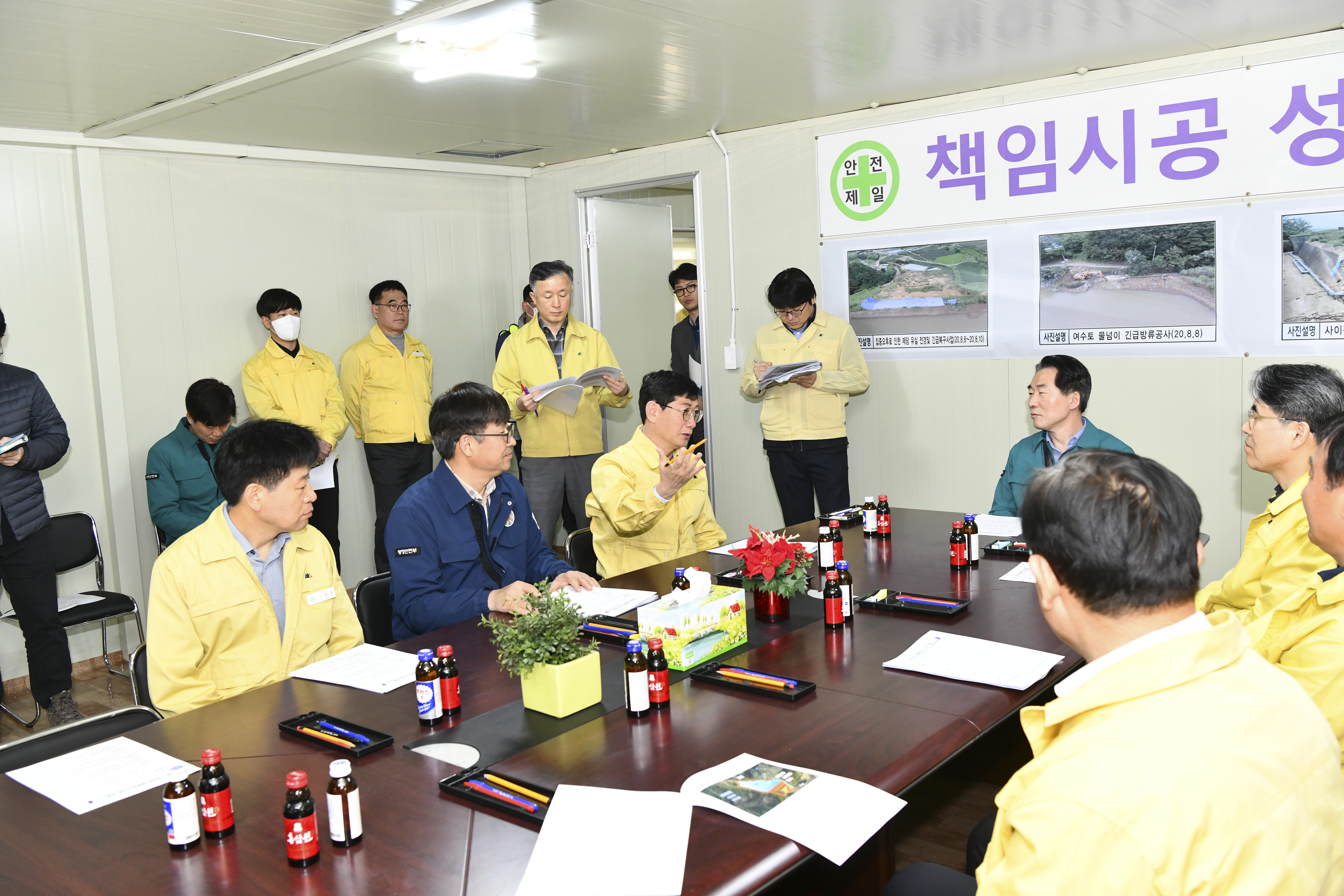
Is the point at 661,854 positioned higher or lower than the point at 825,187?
lower

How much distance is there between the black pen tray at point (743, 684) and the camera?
81.4 inches

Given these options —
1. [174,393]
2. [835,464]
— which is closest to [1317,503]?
[835,464]

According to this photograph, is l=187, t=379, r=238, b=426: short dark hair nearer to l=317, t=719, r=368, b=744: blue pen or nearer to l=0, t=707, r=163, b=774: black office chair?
l=0, t=707, r=163, b=774: black office chair

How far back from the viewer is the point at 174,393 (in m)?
5.42

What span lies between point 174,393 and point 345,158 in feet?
5.62

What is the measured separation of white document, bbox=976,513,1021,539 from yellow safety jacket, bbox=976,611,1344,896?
2.19 m

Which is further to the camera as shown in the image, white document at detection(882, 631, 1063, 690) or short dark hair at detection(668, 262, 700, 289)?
short dark hair at detection(668, 262, 700, 289)

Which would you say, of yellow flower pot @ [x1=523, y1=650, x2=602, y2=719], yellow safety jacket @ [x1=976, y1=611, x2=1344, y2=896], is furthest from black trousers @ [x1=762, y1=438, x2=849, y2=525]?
yellow safety jacket @ [x1=976, y1=611, x2=1344, y2=896]

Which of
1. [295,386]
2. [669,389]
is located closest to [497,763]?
[669,389]

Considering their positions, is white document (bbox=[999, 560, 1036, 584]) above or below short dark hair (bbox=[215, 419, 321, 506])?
below

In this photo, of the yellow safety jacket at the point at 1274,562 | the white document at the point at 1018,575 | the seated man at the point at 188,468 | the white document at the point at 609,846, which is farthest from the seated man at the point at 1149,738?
the seated man at the point at 188,468

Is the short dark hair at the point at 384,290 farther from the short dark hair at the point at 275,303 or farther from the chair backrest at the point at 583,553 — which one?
the chair backrest at the point at 583,553

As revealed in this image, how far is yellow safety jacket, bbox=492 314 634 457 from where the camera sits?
548 cm

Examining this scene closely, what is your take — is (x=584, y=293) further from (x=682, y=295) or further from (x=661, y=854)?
(x=661, y=854)
